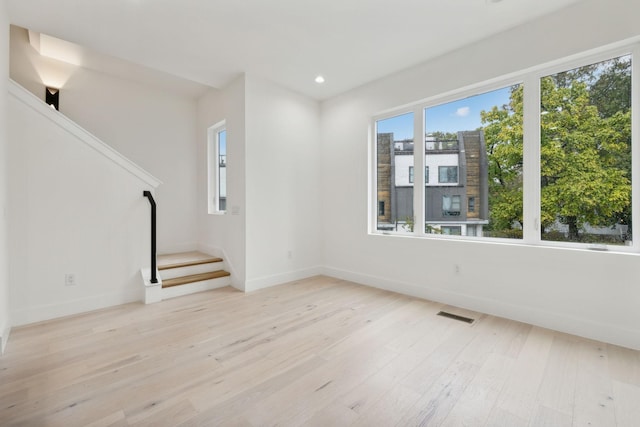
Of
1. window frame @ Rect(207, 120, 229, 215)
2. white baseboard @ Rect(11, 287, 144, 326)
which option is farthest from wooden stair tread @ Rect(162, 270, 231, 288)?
window frame @ Rect(207, 120, 229, 215)

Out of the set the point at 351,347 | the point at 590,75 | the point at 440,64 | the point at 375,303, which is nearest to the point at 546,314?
the point at 375,303

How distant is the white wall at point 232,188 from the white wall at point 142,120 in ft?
1.71

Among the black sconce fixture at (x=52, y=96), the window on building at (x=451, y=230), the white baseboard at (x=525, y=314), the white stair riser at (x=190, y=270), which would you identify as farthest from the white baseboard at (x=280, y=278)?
the black sconce fixture at (x=52, y=96)

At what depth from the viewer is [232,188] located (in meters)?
4.08

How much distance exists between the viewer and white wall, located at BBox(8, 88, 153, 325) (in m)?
2.81

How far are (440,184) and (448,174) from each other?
0.15m

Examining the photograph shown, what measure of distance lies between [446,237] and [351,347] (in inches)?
73.8

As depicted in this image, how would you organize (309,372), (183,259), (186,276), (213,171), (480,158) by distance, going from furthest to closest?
(213,171)
(183,259)
(186,276)
(480,158)
(309,372)

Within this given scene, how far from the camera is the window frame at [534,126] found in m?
2.35

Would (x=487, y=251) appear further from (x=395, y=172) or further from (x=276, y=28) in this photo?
(x=276, y=28)

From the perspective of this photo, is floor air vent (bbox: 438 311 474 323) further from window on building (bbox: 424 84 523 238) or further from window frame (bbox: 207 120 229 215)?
window frame (bbox: 207 120 229 215)

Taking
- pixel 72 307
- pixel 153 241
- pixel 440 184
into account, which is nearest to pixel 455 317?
pixel 440 184

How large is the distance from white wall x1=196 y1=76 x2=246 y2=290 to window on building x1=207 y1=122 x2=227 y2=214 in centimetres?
17

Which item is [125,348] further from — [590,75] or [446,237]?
[590,75]
